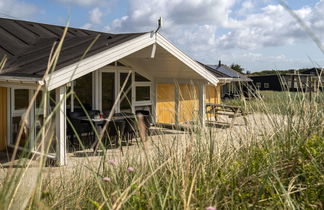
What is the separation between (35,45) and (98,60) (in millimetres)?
3754

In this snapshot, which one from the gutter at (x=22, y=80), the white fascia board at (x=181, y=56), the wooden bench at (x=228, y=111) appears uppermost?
→ the white fascia board at (x=181, y=56)

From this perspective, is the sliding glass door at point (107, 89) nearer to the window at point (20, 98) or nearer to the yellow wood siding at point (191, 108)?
the window at point (20, 98)

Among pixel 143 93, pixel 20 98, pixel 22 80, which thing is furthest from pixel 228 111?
pixel 22 80

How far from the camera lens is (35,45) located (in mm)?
11219

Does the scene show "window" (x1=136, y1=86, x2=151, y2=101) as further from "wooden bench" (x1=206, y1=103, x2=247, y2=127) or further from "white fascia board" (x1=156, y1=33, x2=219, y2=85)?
"white fascia board" (x1=156, y1=33, x2=219, y2=85)

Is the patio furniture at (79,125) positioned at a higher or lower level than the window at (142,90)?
lower

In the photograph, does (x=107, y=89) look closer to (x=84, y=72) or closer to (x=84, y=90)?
(x=84, y=90)

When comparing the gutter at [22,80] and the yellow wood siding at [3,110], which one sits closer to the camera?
the gutter at [22,80]

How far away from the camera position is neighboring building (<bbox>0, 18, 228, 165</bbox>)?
7.88 meters

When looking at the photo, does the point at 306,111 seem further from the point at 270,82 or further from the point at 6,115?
the point at 270,82

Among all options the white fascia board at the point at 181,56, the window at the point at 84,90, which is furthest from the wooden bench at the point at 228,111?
the window at the point at 84,90

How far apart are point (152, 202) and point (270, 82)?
42598mm

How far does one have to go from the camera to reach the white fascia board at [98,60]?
294 inches

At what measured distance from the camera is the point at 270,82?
140 feet
